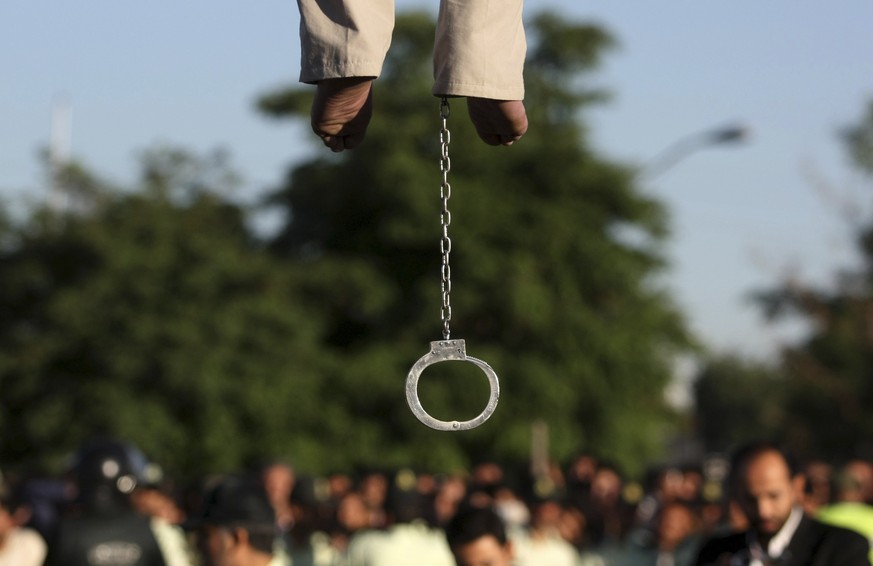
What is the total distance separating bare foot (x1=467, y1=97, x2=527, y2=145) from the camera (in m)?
4.58

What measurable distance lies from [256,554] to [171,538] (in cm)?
342

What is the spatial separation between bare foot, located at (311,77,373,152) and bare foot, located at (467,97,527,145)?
290 mm

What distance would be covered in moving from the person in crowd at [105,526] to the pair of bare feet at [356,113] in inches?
186

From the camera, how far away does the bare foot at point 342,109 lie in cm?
450

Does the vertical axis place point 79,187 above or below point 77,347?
above

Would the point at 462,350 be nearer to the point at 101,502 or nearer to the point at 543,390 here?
the point at 101,502

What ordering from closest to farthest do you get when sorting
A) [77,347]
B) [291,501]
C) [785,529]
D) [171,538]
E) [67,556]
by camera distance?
[785,529], [67,556], [171,538], [291,501], [77,347]

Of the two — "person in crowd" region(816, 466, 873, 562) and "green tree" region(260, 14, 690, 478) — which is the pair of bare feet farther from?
"green tree" region(260, 14, 690, 478)

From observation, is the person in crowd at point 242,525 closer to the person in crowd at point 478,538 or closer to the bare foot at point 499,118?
the person in crowd at point 478,538

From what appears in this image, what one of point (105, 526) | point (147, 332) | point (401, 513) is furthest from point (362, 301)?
point (105, 526)

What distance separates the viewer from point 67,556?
29.3 ft

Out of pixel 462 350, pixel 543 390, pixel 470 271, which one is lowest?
pixel 543 390

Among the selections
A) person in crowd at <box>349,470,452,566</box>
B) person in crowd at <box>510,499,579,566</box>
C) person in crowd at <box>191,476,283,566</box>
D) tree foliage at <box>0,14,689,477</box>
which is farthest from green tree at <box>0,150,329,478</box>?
person in crowd at <box>191,476,283,566</box>

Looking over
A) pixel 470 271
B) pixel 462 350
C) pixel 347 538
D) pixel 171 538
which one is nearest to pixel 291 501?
pixel 347 538
